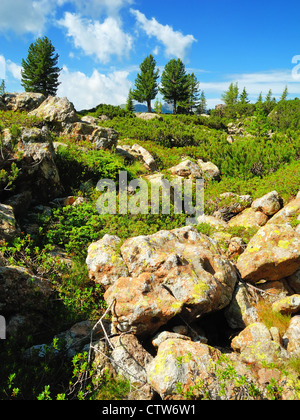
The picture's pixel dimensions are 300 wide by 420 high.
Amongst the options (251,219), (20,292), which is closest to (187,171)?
(251,219)

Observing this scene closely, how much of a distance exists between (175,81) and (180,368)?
51.2 meters

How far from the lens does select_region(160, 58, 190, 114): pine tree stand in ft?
156

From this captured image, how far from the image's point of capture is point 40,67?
3662 cm

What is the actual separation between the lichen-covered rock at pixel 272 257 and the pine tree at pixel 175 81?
156 feet

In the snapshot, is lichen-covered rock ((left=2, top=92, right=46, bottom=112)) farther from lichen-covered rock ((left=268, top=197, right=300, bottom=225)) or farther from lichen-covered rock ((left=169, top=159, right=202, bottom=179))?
lichen-covered rock ((left=268, top=197, right=300, bottom=225))

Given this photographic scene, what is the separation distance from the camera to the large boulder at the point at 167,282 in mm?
4309

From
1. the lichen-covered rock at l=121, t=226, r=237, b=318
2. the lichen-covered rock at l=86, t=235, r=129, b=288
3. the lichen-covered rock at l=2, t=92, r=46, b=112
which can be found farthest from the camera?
the lichen-covered rock at l=2, t=92, r=46, b=112

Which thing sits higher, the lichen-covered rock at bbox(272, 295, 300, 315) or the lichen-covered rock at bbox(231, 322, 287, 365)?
the lichen-covered rock at bbox(272, 295, 300, 315)

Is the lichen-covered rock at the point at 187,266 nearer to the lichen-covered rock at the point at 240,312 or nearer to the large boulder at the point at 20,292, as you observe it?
the lichen-covered rock at the point at 240,312

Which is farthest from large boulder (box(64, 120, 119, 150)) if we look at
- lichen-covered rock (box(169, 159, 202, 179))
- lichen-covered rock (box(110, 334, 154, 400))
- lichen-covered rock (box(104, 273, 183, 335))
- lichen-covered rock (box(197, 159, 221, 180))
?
lichen-covered rock (box(110, 334, 154, 400))

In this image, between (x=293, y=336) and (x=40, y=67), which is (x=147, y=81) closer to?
(x=40, y=67)

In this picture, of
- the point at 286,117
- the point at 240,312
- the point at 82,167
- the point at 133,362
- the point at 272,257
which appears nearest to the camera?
the point at 133,362

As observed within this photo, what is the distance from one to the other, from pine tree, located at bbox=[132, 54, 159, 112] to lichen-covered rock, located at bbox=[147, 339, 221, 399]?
163 feet

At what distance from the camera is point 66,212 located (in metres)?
7.55
